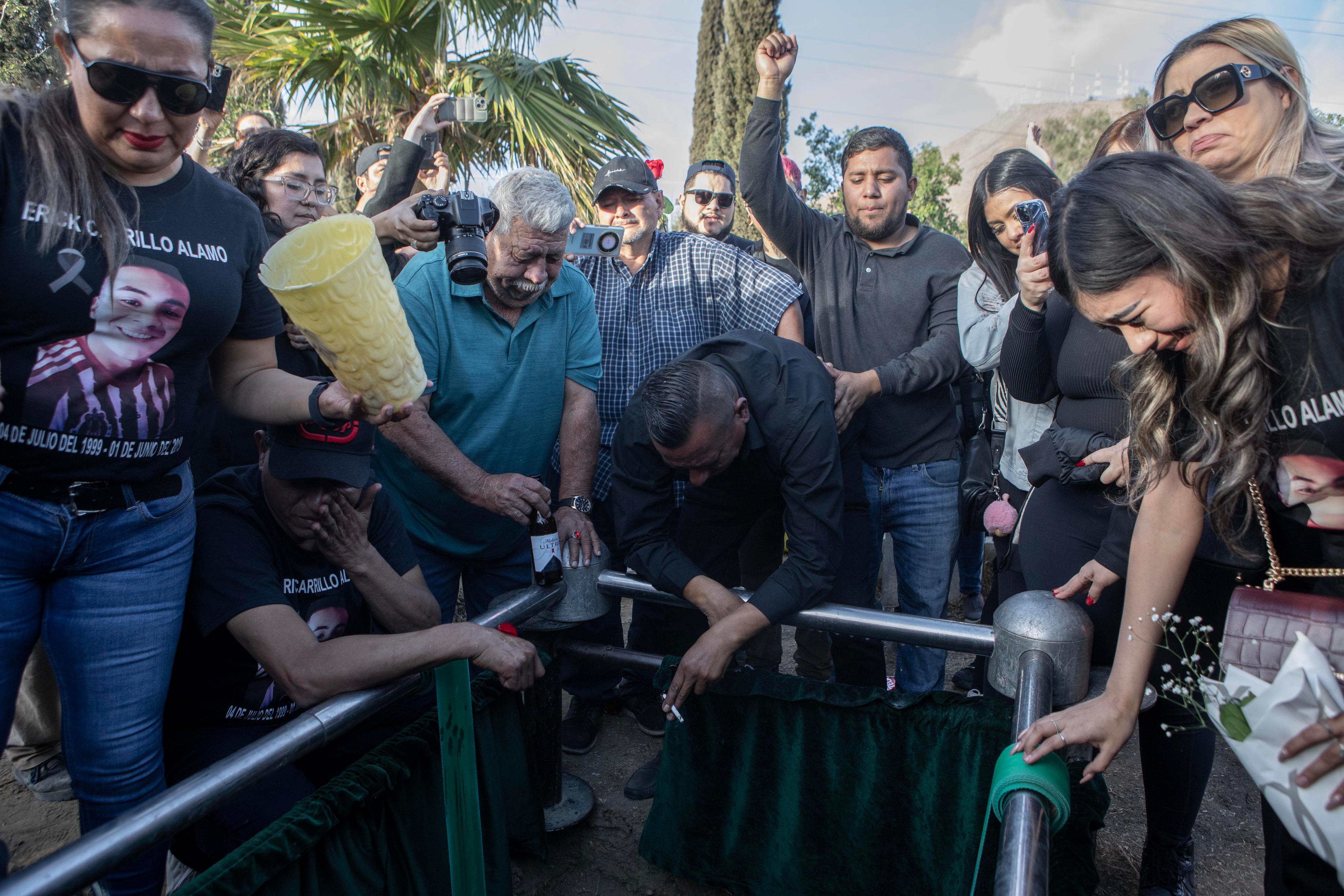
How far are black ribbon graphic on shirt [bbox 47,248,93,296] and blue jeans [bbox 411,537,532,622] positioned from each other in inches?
57.4

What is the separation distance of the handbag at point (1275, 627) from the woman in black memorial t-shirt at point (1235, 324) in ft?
0.48

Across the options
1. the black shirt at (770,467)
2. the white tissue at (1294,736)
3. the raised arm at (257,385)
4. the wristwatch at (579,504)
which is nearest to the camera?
the white tissue at (1294,736)

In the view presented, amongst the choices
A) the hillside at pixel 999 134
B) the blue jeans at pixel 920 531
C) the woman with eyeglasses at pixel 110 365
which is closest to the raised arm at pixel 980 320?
the blue jeans at pixel 920 531

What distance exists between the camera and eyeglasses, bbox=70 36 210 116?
4.59 ft

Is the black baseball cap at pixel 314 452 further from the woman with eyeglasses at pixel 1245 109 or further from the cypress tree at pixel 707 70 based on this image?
the cypress tree at pixel 707 70

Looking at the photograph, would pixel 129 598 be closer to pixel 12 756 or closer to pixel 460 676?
pixel 460 676

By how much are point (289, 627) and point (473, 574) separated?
1125mm

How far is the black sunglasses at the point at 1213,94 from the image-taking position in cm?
177

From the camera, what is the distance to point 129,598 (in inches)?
61.7

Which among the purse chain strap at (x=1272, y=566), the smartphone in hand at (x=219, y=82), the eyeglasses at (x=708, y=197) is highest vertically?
the eyeglasses at (x=708, y=197)

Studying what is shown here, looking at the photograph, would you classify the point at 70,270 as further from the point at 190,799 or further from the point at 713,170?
the point at 713,170

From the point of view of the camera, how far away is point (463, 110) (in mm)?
3379

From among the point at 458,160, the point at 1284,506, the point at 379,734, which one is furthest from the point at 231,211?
the point at 458,160

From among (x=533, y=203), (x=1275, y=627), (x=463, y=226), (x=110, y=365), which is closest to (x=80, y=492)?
(x=110, y=365)
